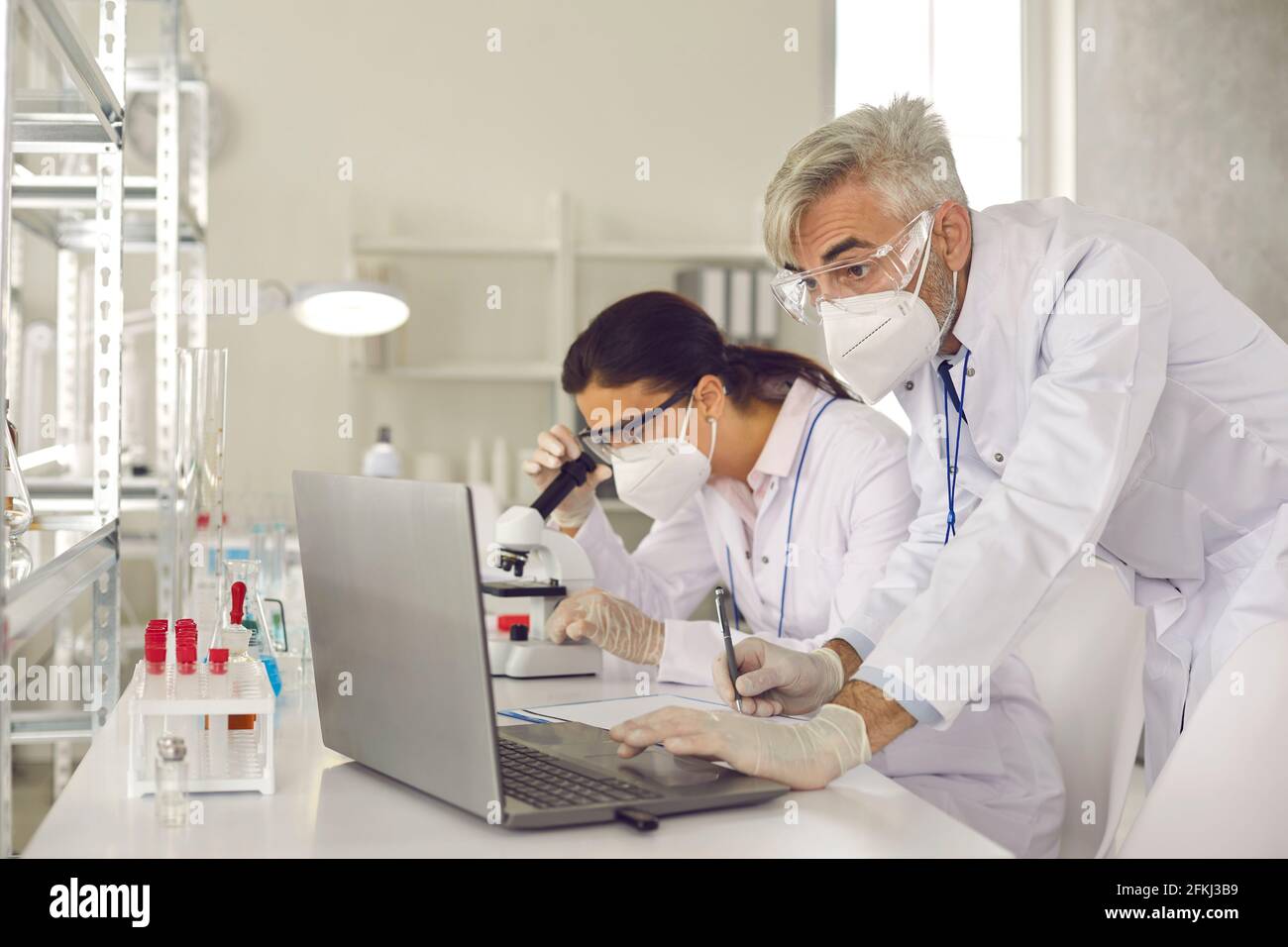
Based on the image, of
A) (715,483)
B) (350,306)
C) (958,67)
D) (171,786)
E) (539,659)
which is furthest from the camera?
(958,67)

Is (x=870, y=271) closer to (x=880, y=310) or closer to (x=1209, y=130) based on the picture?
(x=880, y=310)

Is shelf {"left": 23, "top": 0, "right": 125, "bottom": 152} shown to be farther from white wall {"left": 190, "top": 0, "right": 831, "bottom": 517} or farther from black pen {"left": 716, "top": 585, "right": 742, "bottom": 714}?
white wall {"left": 190, "top": 0, "right": 831, "bottom": 517}

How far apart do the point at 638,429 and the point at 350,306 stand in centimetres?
143

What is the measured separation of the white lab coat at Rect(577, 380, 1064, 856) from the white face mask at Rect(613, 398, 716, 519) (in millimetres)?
106

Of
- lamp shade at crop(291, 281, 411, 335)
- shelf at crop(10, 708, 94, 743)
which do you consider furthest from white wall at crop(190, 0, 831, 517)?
shelf at crop(10, 708, 94, 743)

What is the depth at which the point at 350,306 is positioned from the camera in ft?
10.4

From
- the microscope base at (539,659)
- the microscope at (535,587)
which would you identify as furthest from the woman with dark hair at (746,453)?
the microscope base at (539,659)

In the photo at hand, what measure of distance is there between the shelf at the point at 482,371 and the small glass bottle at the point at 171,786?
3307mm

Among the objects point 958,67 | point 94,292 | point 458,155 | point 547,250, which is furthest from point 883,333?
point 958,67

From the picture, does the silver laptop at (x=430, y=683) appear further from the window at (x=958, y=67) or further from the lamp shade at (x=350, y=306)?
the window at (x=958, y=67)

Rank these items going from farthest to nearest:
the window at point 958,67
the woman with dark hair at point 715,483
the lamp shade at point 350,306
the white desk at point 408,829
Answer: the window at point 958,67 → the lamp shade at point 350,306 → the woman with dark hair at point 715,483 → the white desk at point 408,829

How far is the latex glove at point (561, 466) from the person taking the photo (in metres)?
2.22

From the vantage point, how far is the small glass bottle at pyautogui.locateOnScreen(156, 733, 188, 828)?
0.88 meters
